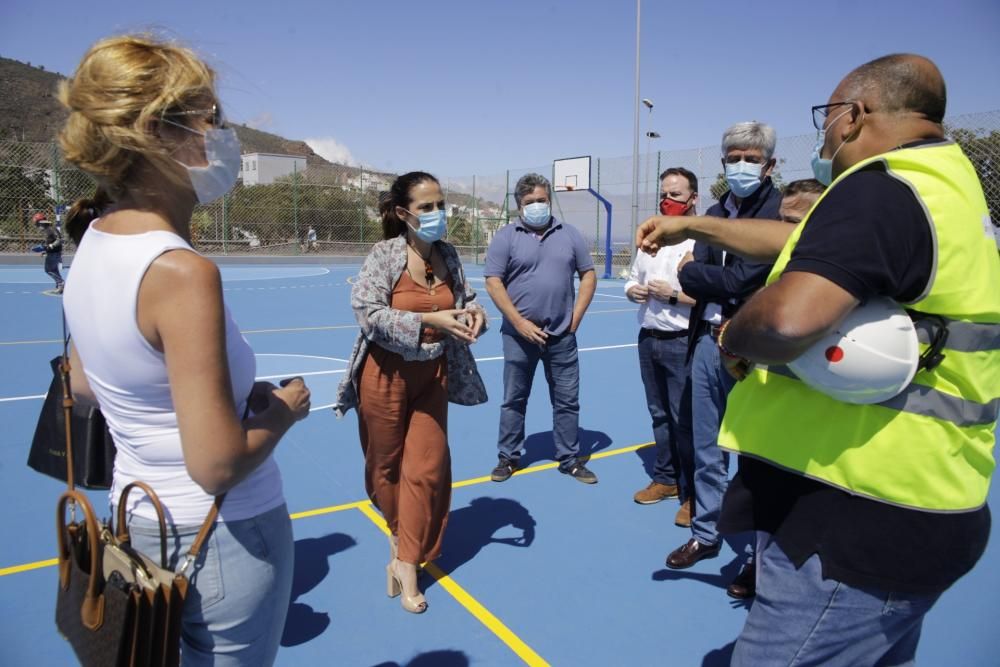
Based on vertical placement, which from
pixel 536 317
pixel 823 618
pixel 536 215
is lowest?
pixel 823 618

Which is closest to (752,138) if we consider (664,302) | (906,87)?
(664,302)

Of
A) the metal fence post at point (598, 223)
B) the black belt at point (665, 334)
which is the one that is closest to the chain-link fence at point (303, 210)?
the metal fence post at point (598, 223)

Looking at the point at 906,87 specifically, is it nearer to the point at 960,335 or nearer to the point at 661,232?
the point at 960,335

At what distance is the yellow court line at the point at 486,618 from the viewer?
296cm

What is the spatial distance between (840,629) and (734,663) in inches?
12.0

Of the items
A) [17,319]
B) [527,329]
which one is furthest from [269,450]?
[17,319]

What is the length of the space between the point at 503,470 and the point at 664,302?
1725 mm

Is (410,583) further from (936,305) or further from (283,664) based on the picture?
(936,305)

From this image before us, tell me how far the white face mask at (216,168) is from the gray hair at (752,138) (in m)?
2.86

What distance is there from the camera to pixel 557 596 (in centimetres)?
344

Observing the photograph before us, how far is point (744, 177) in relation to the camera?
142 inches

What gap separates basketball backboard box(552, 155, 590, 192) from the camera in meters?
24.2

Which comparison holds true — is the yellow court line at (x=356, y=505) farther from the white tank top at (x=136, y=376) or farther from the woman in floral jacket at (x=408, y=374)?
the white tank top at (x=136, y=376)

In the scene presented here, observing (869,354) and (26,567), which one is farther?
(26,567)
